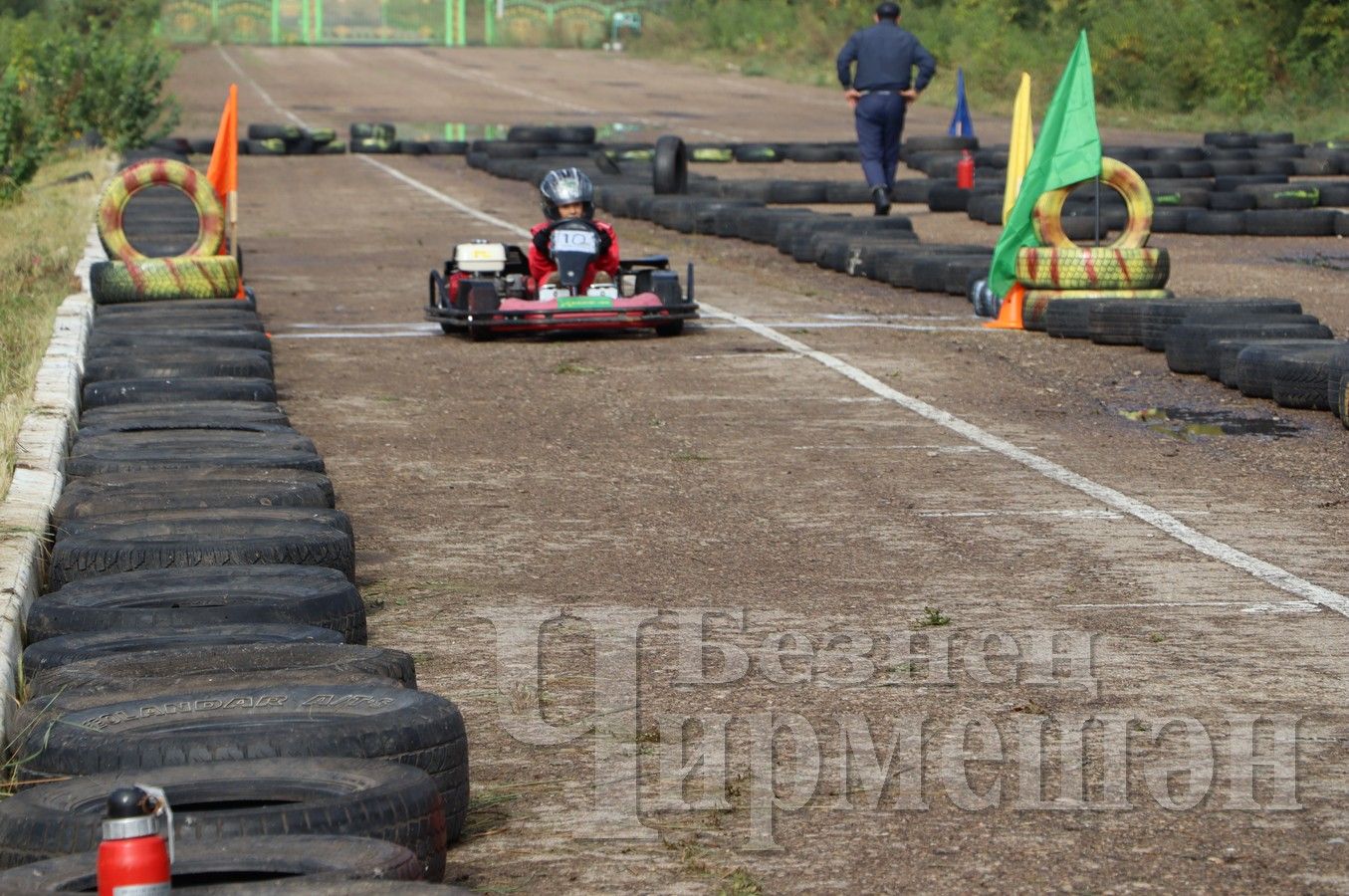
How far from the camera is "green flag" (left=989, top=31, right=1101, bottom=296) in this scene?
12773 millimetres

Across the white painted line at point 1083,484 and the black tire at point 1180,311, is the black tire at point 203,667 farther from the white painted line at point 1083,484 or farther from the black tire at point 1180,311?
the black tire at point 1180,311

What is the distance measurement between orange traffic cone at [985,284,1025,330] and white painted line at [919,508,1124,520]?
546 cm

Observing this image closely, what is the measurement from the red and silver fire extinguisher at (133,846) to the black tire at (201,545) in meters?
2.64

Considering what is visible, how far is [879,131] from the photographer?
66.1 feet

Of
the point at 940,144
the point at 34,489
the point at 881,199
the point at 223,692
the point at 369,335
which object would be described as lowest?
the point at 369,335

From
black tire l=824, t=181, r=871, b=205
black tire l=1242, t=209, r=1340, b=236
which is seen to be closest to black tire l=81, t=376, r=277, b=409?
black tire l=1242, t=209, r=1340, b=236

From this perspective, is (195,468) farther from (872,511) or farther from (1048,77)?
(1048,77)

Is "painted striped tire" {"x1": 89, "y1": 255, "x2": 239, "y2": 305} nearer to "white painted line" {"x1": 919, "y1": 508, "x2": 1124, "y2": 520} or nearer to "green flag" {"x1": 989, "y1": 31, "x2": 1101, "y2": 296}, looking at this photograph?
"green flag" {"x1": 989, "y1": 31, "x2": 1101, "y2": 296}

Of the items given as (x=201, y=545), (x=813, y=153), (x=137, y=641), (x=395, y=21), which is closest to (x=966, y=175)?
(x=813, y=153)

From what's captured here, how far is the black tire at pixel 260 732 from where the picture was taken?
4.01m

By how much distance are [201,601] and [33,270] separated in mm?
10011

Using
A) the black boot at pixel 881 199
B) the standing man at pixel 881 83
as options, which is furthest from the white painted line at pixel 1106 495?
the standing man at pixel 881 83

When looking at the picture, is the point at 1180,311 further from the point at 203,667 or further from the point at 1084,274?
the point at 203,667

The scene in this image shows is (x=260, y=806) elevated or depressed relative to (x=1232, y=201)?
depressed
